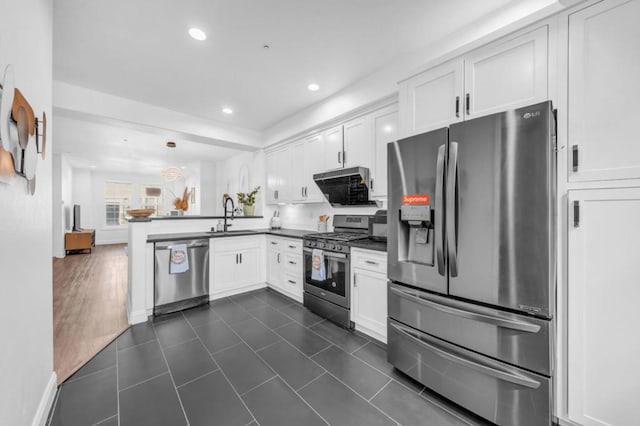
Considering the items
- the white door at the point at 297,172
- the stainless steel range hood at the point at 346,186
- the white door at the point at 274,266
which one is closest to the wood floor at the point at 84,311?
the white door at the point at 274,266

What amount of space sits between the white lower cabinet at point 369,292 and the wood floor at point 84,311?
2.45m

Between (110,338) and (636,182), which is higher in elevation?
(636,182)

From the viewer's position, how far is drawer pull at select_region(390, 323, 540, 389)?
4.41ft

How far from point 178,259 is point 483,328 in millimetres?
3219

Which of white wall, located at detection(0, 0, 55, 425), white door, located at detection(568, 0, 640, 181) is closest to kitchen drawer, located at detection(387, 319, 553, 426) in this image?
white door, located at detection(568, 0, 640, 181)

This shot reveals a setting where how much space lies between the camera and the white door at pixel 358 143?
2.99 m

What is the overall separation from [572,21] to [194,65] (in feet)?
10.0

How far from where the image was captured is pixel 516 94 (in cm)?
164

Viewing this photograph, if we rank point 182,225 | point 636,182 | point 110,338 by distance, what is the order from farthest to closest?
1. point 182,225
2. point 110,338
3. point 636,182

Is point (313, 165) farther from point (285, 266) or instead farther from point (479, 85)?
point (479, 85)

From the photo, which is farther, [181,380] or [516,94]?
[181,380]

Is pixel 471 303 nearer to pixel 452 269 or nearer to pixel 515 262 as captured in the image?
pixel 452 269

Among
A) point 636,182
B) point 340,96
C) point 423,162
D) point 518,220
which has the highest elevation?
point 340,96

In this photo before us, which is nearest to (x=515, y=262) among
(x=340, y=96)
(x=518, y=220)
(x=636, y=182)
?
(x=518, y=220)
